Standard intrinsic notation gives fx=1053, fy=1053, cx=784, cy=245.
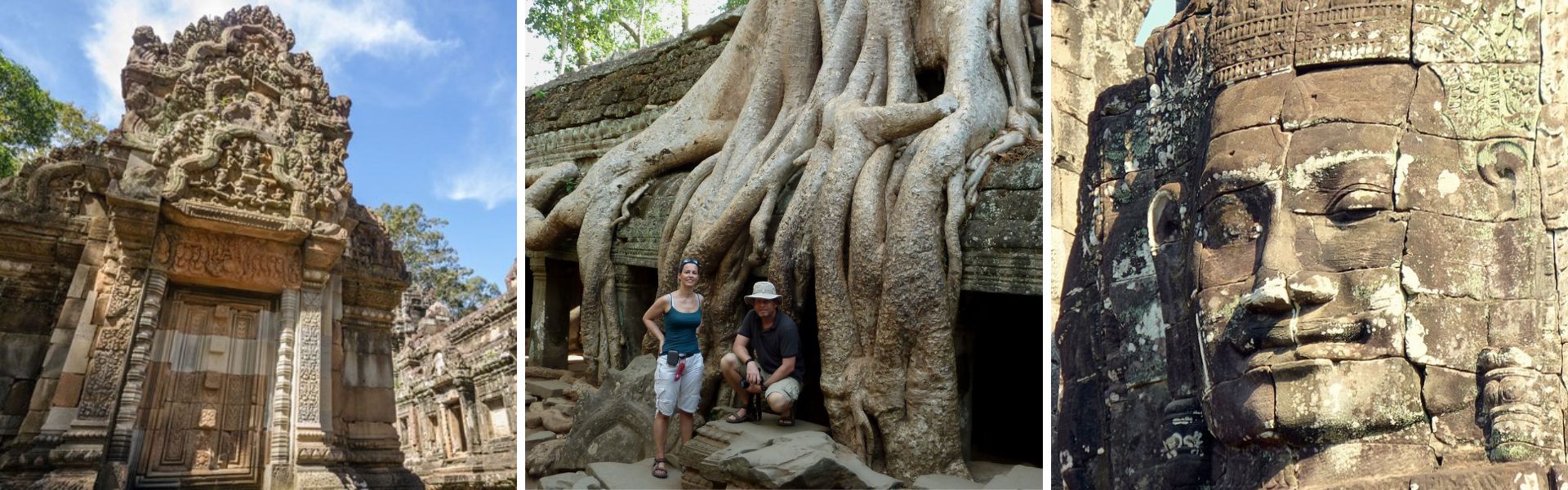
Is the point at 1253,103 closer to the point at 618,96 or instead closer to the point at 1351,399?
the point at 1351,399

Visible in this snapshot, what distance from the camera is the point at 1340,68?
3131 mm

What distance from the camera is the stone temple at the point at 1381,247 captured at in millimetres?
2861

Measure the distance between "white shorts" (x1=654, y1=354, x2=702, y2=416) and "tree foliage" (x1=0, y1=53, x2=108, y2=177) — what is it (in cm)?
1153

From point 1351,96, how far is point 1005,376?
1.86 metres

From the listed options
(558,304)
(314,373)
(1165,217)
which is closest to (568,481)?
(558,304)

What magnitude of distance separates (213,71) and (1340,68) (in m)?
7.03

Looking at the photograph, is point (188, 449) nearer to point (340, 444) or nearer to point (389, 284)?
point (340, 444)

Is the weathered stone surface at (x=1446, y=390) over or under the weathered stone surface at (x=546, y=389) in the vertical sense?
over

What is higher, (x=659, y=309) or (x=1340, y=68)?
(x=1340, y=68)

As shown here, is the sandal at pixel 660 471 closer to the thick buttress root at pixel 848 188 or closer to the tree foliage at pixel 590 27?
the thick buttress root at pixel 848 188

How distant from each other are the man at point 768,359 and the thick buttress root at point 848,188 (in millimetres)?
151

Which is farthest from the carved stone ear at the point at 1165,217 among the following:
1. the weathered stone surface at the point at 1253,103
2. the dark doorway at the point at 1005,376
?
the dark doorway at the point at 1005,376

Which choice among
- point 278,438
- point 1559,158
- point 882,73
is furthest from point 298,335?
point 1559,158

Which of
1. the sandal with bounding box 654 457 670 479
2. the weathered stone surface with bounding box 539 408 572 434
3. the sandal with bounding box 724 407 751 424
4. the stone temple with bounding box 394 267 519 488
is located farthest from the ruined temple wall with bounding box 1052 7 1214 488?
the stone temple with bounding box 394 267 519 488
